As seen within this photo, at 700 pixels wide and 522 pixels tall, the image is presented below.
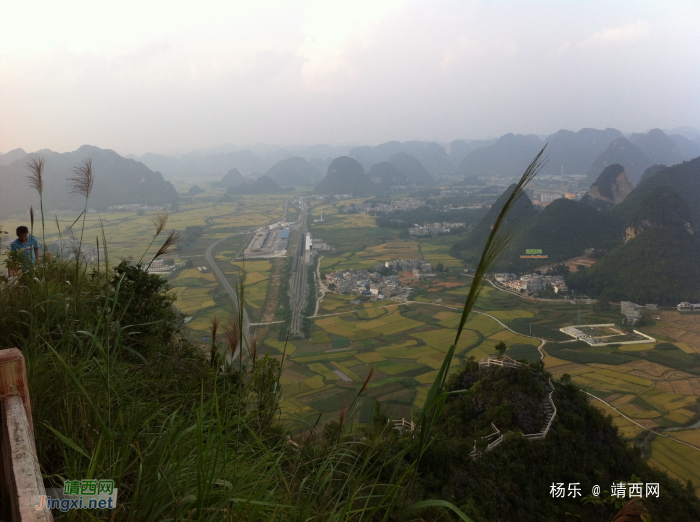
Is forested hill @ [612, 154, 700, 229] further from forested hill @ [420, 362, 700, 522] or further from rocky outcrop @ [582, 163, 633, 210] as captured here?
forested hill @ [420, 362, 700, 522]

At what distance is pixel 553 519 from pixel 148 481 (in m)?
5.25

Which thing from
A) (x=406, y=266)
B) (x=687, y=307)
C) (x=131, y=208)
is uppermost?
(x=131, y=208)

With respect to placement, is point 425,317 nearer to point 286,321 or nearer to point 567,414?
point 286,321

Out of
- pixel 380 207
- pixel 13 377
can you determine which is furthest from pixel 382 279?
pixel 380 207

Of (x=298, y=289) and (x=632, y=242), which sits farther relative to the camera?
(x=632, y=242)

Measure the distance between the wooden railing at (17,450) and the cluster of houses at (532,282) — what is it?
2486 centimetres

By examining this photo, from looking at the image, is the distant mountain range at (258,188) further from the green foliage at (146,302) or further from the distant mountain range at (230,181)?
the green foliage at (146,302)

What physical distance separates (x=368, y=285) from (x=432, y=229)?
18881 mm

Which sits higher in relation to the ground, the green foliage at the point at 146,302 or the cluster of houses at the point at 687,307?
the green foliage at the point at 146,302

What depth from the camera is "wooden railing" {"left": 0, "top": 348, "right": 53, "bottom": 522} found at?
2.62 ft

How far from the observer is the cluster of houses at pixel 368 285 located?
74.5 feet

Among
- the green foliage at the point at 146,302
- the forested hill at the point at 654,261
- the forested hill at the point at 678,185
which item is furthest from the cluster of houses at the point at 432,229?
the green foliage at the point at 146,302

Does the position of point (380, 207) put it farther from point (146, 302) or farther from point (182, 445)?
point (182, 445)

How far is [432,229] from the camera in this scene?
40656 millimetres
